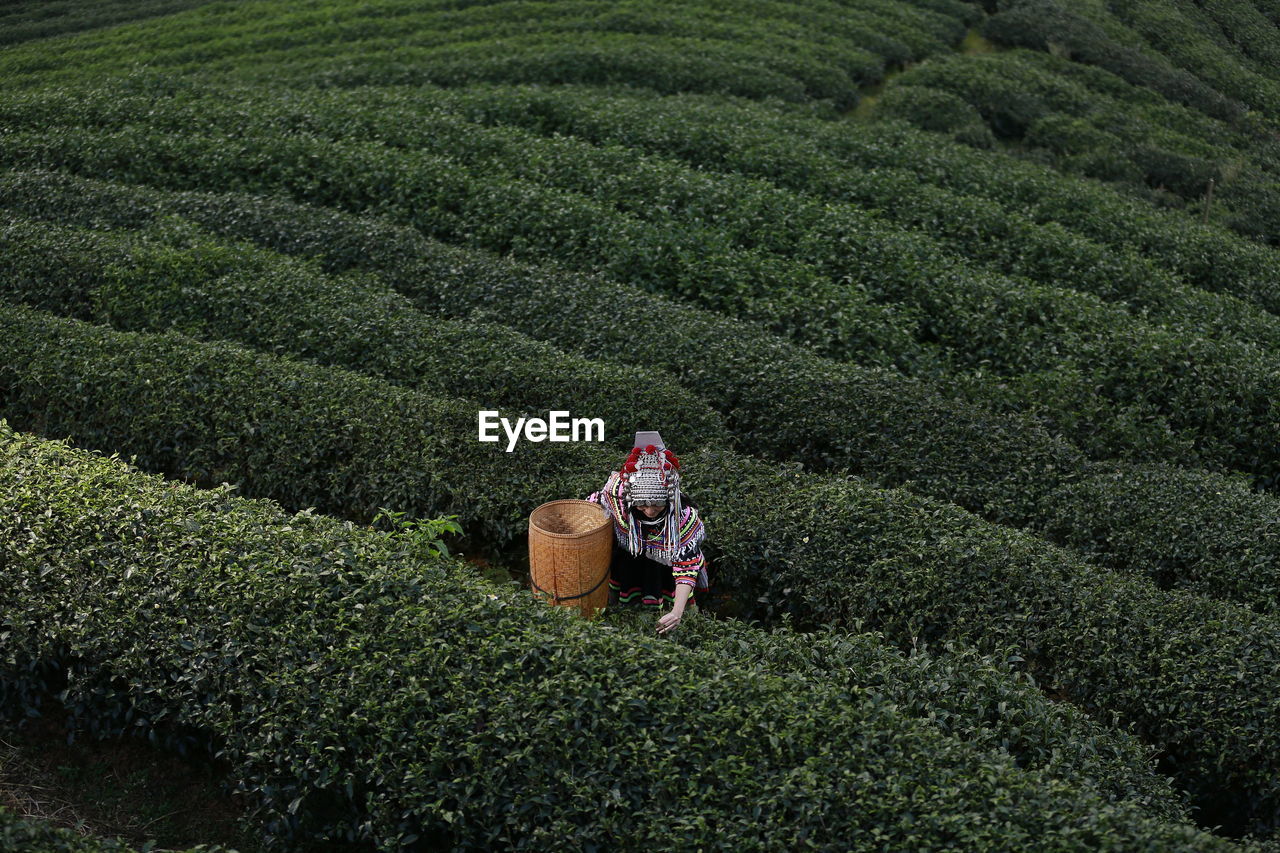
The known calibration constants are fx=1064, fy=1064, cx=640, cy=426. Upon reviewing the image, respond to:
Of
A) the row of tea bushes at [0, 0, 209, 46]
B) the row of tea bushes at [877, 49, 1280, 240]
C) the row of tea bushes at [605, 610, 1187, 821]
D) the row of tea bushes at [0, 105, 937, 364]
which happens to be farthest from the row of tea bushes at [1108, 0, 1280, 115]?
the row of tea bushes at [0, 0, 209, 46]

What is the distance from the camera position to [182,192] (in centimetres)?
1428

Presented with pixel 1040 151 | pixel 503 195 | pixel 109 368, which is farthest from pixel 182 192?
pixel 1040 151

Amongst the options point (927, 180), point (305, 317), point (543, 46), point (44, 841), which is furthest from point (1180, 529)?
point (543, 46)

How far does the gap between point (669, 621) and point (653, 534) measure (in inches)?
24.3

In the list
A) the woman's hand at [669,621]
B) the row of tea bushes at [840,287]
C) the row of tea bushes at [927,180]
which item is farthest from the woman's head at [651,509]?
the row of tea bushes at [927,180]

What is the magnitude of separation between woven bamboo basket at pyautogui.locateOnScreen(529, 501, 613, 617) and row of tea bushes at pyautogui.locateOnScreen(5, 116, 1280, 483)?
5.49 metres

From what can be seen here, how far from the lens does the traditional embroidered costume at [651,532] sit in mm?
6648

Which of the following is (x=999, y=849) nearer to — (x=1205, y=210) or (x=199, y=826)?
(x=199, y=826)

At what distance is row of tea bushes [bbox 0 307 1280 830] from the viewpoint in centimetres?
643

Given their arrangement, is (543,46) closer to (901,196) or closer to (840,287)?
(901,196)

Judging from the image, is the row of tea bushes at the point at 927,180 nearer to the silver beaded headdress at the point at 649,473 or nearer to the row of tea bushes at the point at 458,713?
the silver beaded headdress at the point at 649,473

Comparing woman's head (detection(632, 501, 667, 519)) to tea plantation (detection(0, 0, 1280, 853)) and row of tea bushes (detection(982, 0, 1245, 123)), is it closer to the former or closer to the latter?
tea plantation (detection(0, 0, 1280, 853))

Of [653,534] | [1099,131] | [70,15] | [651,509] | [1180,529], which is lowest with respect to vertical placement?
[1180,529]

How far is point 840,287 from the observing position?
12.9 metres
